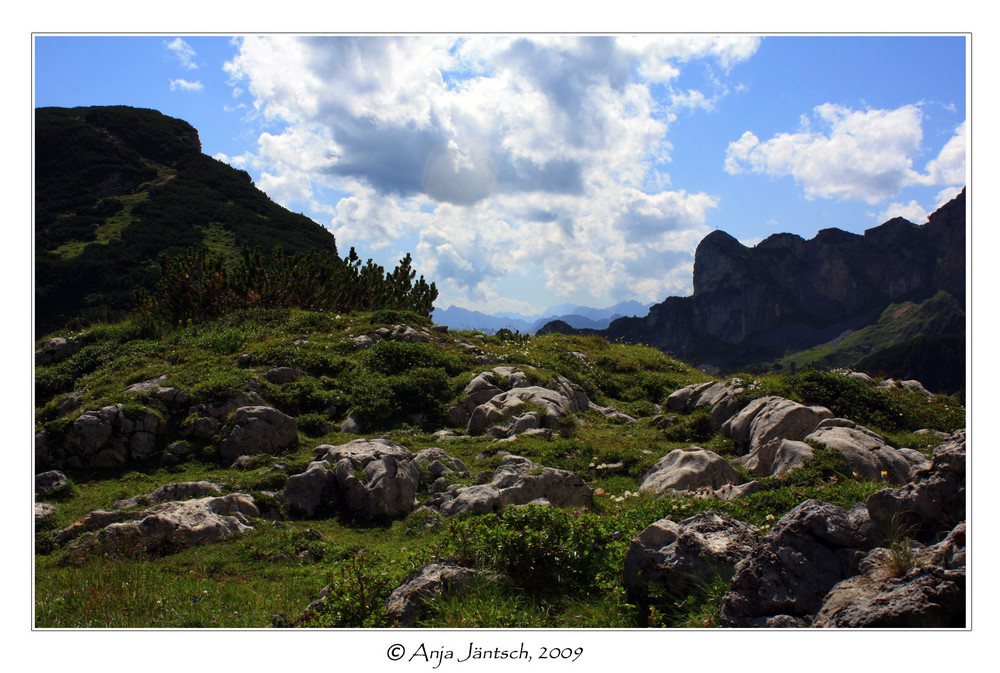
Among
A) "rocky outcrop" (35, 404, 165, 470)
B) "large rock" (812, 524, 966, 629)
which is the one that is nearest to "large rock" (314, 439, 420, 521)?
"rocky outcrop" (35, 404, 165, 470)

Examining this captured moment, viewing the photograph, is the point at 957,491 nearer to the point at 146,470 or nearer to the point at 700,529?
the point at 700,529

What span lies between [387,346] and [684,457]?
12.1 meters

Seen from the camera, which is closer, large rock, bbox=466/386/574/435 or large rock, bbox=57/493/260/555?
large rock, bbox=57/493/260/555

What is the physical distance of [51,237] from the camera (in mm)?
71250

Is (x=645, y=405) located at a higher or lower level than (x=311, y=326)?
lower

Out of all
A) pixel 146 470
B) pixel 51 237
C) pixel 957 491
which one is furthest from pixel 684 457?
pixel 51 237

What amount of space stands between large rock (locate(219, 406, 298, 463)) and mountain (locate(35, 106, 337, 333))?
51454mm

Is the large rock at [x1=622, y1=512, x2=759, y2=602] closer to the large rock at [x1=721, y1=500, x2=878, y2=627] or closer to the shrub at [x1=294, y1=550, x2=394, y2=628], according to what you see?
the large rock at [x1=721, y1=500, x2=878, y2=627]

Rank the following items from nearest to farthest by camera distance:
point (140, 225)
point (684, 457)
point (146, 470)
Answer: point (684, 457) < point (146, 470) < point (140, 225)

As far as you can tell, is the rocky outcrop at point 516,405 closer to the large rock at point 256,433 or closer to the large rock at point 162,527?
the large rock at point 256,433

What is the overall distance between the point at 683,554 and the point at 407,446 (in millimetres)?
9769

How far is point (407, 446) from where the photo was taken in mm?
13922

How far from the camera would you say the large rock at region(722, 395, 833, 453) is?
1227 cm

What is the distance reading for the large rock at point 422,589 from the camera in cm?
516
